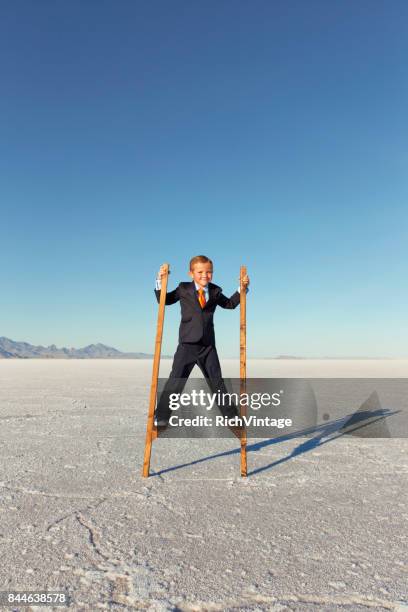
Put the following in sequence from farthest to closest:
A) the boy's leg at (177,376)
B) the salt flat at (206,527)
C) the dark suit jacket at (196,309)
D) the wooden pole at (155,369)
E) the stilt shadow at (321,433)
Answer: the stilt shadow at (321,433) → the dark suit jacket at (196,309) → the boy's leg at (177,376) → the wooden pole at (155,369) → the salt flat at (206,527)

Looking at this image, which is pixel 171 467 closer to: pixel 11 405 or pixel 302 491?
pixel 302 491

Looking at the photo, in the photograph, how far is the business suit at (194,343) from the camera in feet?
14.3

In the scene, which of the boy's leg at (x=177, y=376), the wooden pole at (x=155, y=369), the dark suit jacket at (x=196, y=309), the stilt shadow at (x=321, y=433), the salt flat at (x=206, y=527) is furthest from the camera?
the stilt shadow at (x=321, y=433)

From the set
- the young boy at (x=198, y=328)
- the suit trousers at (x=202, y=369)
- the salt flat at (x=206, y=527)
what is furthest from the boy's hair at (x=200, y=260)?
the salt flat at (x=206, y=527)

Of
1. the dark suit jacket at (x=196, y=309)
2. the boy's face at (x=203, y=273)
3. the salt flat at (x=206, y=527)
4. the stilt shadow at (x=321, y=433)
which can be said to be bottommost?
the salt flat at (x=206, y=527)

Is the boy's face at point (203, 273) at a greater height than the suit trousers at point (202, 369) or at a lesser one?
greater

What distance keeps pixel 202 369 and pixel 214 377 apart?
0.15 metres

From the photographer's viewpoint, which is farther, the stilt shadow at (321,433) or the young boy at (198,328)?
the stilt shadow at (321,433)

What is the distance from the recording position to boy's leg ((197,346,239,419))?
4367 millimetres

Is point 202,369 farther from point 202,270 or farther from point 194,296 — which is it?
point 202,270

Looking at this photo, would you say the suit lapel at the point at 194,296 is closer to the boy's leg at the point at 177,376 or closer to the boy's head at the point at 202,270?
the boy's head at the point at 202,270

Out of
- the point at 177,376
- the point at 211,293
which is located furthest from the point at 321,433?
the point at 211,293

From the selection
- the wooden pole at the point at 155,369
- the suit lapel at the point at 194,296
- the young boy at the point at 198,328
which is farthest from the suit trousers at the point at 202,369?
the suit lapel at the point at 194,296

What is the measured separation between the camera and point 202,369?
14.6ft
